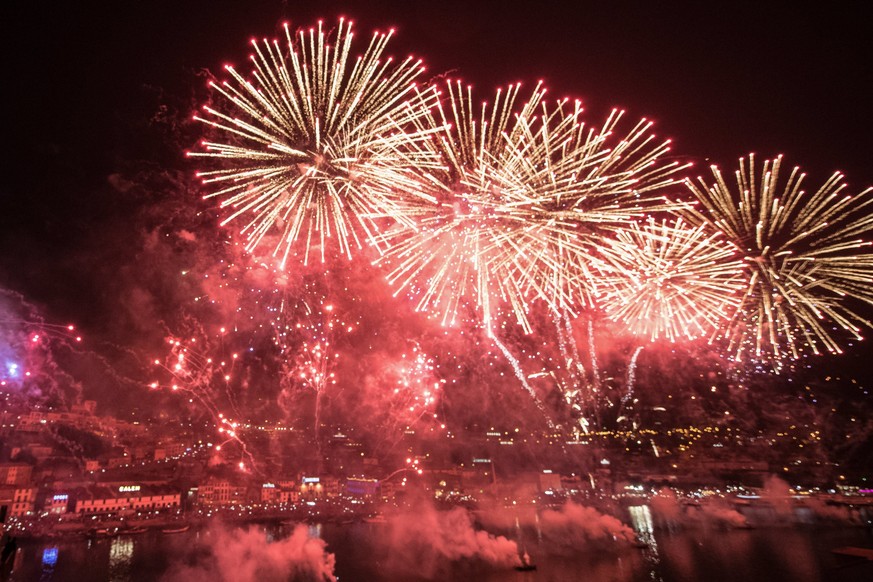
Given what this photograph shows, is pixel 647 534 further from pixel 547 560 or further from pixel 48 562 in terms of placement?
pixel 48 562

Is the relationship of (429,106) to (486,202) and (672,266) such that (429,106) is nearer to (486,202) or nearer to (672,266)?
(486,202)

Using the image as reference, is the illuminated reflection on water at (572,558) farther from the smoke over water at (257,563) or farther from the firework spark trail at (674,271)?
the firework spark trail at (674,271)

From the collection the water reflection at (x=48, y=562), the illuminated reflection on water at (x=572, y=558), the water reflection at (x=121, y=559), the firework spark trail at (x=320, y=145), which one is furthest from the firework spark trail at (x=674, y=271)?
the water reflection at (x=48, y=562)

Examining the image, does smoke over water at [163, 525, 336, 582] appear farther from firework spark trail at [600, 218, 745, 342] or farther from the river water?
firework spark trail at [600, 218, 745, 342]

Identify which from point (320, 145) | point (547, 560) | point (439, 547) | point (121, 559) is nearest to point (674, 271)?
point (320, 145)

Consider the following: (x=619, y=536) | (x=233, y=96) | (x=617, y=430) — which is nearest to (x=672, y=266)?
(x=233, y=96)
